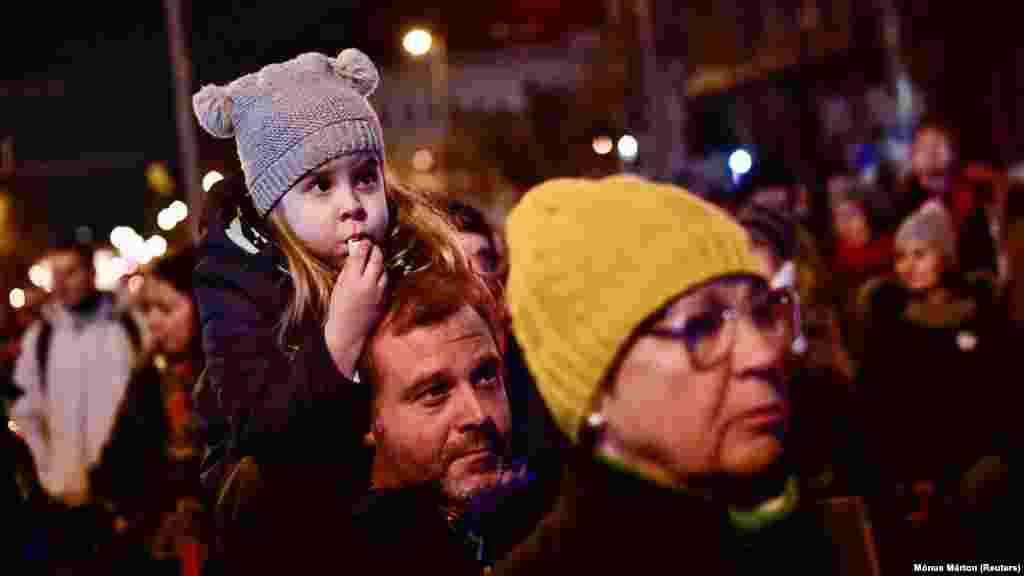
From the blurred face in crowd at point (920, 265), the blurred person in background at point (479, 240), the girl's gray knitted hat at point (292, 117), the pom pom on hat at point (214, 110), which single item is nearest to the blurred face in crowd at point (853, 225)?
the blurred face in crowd at point (920, 265)

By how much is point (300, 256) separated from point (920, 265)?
5.65m

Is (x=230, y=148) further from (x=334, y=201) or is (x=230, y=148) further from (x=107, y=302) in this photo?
(x=107, y=302)

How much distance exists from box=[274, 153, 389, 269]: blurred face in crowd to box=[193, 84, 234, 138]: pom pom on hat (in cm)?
28

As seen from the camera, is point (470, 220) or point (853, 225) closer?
point (470, 220)

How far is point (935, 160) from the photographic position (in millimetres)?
8977

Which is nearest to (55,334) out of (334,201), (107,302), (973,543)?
(107,302)

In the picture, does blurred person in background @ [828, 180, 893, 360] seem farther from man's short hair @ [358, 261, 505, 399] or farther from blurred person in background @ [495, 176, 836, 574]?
blurred person in background @ [495, 176, 836, 574]

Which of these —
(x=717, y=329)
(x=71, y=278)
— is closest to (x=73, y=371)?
(x=71, y=278)

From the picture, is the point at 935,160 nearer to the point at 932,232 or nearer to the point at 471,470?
the point at 932,232

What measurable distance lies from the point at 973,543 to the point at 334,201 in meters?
3.04

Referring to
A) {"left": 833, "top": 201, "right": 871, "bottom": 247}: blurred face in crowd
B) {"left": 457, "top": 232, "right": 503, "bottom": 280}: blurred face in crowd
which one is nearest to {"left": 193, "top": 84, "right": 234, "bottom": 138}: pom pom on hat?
{"left": 457, "top": 232, "right": 503, "bottom": 280}: blurred face in crowd

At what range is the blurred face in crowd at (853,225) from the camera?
33.4ft

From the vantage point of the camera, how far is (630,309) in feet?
7.51
